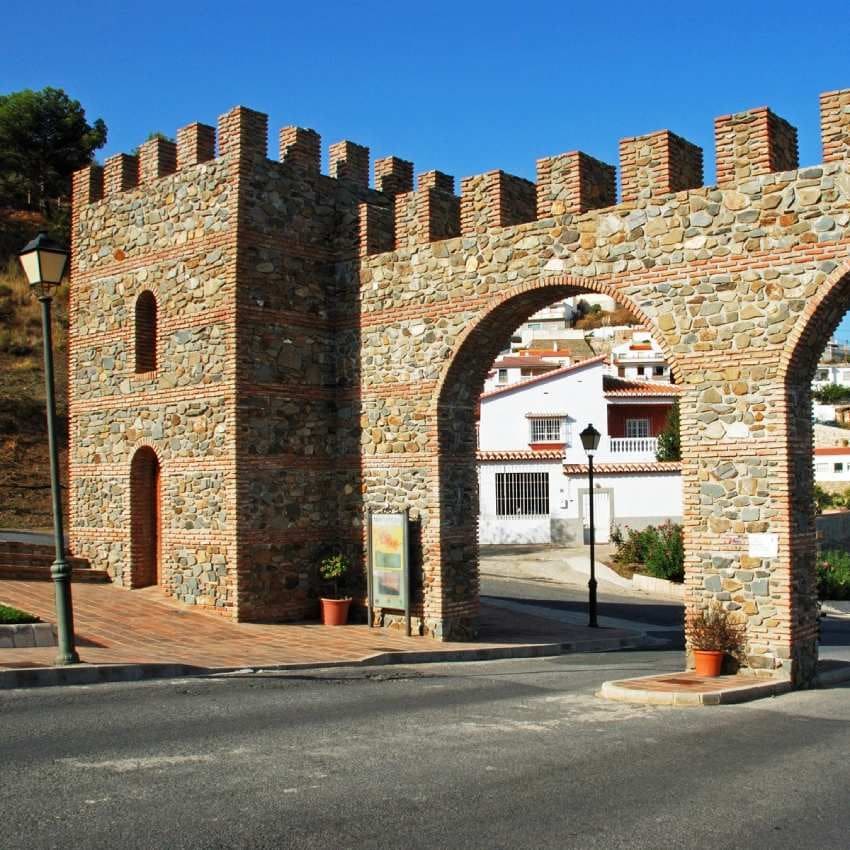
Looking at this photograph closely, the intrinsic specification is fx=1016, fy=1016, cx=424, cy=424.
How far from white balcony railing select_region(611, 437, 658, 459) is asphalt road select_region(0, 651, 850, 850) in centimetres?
2856

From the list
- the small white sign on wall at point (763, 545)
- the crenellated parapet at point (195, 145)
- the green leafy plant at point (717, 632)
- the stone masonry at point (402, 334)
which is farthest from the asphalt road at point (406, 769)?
the crenellated parapet at point (195, 145)

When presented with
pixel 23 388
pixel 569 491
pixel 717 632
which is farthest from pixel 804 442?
pixel 23 388

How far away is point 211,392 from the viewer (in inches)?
639

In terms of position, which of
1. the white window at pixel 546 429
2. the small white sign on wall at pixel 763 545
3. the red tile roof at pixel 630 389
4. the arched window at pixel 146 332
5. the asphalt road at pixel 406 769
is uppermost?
the red tile roof at pixel 630 389

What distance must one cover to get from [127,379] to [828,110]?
11857mm

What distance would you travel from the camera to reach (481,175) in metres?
15.2

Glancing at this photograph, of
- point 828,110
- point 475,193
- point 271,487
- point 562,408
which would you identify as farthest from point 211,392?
point 562,408

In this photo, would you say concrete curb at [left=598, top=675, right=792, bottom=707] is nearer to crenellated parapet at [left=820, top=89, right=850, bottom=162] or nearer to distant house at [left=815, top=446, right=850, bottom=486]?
crenellated parapet at [left=820, top=89, right=850, bottom=162]

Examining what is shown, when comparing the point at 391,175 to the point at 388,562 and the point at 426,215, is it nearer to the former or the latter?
the point at 426,215

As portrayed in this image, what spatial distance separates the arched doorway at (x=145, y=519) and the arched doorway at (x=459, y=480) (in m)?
5.12

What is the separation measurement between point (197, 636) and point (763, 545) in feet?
25.4

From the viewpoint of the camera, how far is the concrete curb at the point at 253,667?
1055cm

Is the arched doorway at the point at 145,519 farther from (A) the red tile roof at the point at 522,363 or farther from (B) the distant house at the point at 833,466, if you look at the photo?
(B) the distant house at the point at 833,466

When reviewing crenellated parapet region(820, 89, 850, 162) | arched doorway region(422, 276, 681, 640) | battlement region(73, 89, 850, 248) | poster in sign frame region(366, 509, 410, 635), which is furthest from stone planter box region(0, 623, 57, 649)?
crenellated parapet region(820, 89, 850, 162)
